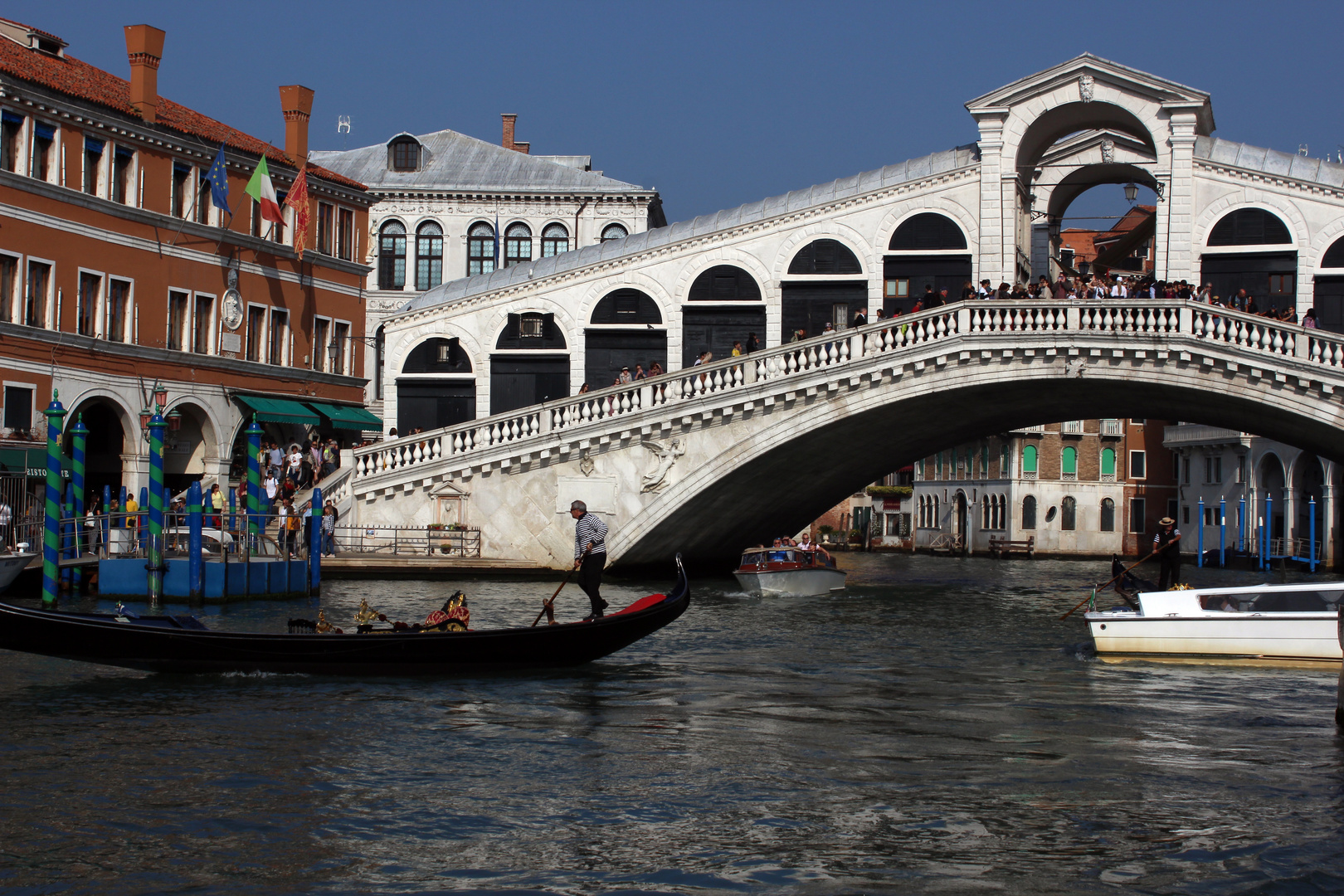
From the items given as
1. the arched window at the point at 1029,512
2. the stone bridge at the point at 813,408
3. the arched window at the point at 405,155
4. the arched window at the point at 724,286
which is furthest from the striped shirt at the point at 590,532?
the arched window at the point at 1029,512

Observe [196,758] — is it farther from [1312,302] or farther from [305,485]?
[1312,302]

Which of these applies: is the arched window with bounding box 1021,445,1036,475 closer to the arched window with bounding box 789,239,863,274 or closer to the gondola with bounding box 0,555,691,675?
the arched window with bounding box 789,239,863,274

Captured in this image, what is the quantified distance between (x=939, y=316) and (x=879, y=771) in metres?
14.8

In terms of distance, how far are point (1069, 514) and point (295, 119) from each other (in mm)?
32673

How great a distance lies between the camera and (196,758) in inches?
377

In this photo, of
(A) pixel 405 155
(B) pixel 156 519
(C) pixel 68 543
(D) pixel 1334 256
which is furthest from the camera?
(A) pixel 405 155

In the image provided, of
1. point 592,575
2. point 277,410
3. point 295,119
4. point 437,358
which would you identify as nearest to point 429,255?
point 295,119

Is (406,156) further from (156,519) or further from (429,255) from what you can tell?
(156,519)

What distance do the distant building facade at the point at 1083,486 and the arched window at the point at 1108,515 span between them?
0.10 feet

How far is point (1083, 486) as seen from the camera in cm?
5300

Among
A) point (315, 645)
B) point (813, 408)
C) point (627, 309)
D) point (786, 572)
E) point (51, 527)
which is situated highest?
point (627, 309)

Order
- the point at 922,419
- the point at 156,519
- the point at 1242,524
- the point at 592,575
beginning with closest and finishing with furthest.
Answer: the point at 592,575 < the point at 156,519 < the point at 922,419 < the point at 1242,524

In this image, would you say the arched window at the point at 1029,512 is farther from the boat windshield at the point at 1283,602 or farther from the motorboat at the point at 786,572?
the boat windshield at the point at 1283,602

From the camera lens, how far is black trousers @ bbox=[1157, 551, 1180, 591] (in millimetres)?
17250
